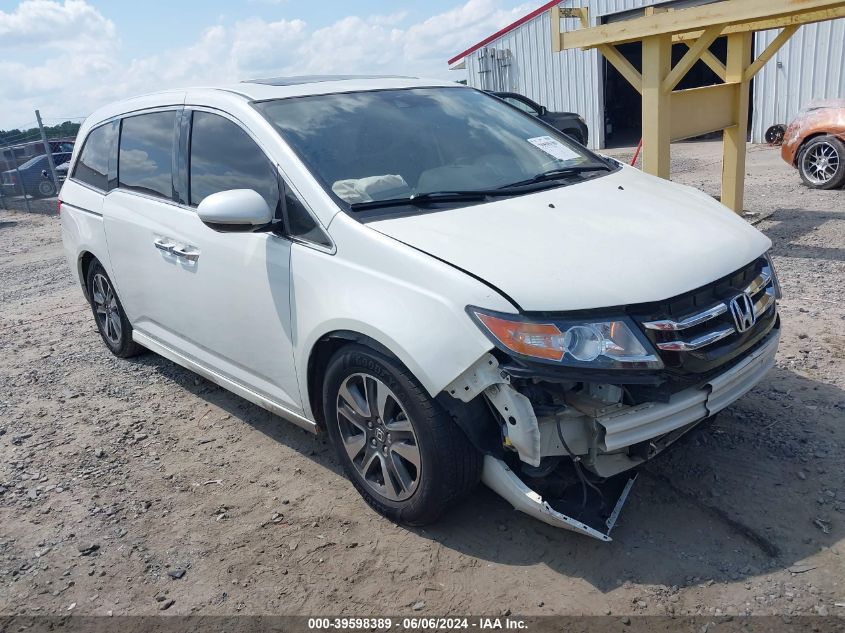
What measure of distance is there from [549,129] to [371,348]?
2058mm

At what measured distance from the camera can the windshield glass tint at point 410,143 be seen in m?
3.23

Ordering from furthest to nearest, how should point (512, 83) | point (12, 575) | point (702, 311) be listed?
point (512, 83) < point (12, 575) < point (702, 311)

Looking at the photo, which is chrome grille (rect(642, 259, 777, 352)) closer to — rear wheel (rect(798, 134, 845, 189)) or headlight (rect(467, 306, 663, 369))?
headlight (rect(467, 306, 663, 369))

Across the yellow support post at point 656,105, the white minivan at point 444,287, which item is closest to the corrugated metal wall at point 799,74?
the yellow support post at point 656,105

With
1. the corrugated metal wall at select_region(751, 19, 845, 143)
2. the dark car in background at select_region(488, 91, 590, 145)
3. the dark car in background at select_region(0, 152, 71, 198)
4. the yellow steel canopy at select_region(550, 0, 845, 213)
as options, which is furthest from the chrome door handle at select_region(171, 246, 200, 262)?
the dark car in background at select_region(0, 152, 71, 198)

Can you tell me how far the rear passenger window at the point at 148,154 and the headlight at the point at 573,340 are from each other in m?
2.35

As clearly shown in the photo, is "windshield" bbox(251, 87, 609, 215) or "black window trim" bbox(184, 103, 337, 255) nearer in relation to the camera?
"black window trim" bbox(184, 103, 337, 255)

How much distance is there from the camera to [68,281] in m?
8.84

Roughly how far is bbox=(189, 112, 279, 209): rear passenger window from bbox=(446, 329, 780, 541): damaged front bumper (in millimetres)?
1408

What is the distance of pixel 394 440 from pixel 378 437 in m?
0.10

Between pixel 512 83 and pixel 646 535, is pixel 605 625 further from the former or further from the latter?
pixel 512 83

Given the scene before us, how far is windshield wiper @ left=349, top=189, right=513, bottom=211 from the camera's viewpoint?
3.04 metres

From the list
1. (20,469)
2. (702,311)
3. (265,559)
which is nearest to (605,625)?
(702,311)

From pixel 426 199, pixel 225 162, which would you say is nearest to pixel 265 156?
pixel 225 162
